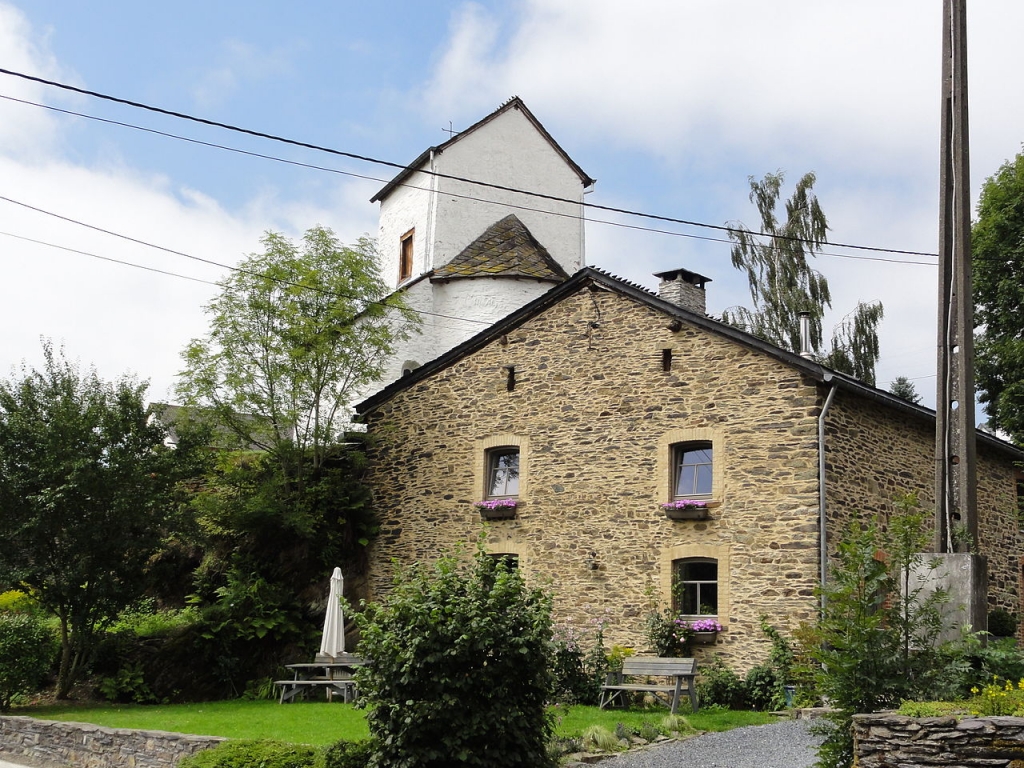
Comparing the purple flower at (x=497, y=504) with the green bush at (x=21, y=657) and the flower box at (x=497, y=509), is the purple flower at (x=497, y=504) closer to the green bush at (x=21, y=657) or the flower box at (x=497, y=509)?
the flower box at (x=497, y=509)

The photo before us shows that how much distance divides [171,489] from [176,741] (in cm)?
655

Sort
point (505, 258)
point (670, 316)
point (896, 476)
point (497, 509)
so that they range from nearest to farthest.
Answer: point (896, 476) < point (670, 316) < point (497, 509) < point (505, 258)

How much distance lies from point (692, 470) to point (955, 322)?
6989mm

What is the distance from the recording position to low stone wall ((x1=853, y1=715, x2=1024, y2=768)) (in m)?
7.16

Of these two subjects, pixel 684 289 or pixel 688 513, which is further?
pixel 684 289

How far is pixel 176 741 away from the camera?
1052cm

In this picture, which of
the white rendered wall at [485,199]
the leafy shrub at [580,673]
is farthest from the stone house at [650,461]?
the white rendered wall at [485,199]

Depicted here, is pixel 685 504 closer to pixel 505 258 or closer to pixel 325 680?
pixel 325 680

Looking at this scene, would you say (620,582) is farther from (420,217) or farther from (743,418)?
(420,217)

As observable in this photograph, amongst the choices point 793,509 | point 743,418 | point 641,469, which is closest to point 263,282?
point 641,469

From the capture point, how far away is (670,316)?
1636 centimetres

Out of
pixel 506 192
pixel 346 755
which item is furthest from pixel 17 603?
pixel 506 192

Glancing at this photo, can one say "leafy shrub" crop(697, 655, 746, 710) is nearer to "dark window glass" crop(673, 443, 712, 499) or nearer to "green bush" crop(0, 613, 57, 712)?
"dark window glass" crop(673, 443, 712, 499)

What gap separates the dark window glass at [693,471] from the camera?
51.9 ft
